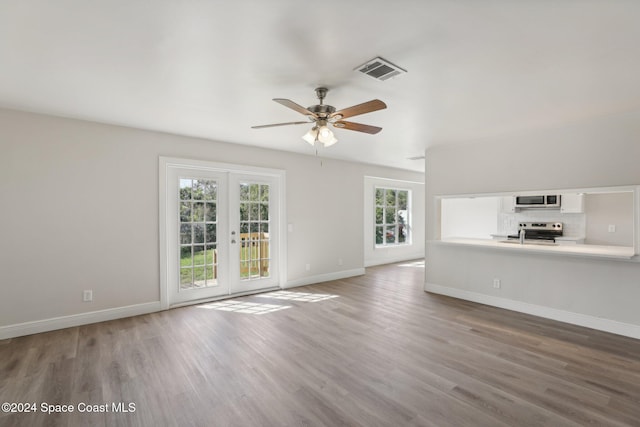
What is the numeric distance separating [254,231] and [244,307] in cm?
134

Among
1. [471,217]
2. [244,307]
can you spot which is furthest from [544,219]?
[244,307]

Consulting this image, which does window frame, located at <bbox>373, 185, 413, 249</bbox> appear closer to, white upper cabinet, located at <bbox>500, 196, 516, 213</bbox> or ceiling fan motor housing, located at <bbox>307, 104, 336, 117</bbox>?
white upper cabinet, located at <bbox>500, 196, 516, 213</bbox>

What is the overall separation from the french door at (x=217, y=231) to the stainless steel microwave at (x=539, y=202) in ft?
15.3

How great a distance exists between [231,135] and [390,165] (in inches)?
164

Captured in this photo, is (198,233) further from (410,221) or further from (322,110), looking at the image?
(410,221)

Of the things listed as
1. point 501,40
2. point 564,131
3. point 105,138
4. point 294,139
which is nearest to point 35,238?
point 105,138

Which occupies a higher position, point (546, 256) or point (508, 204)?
point (508, 204)

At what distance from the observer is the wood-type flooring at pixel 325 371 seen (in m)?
2.01

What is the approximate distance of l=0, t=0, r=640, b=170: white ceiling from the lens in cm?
167

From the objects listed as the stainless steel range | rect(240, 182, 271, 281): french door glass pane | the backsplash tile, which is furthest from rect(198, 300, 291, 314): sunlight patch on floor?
the backsplash tile

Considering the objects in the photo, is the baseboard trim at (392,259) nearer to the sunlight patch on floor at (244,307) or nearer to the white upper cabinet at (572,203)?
the sunlight patch on floor at (244,307)

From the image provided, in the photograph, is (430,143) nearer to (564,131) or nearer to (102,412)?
(564,131)

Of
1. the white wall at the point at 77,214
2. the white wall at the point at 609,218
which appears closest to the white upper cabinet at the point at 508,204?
the white wall at the point at 609,218

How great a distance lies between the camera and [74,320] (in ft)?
11.6
